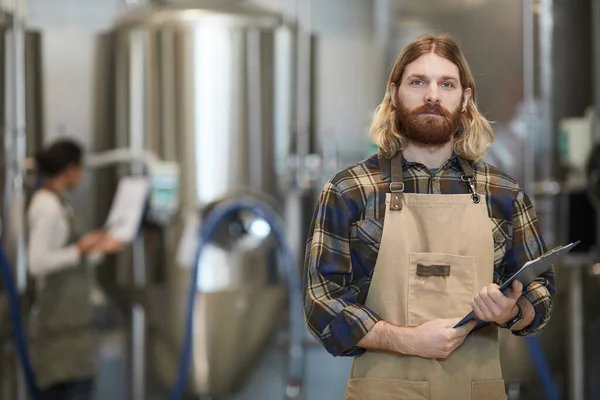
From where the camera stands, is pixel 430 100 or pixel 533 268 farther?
pixel 430 100

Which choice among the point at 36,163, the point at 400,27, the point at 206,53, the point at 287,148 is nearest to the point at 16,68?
the point at 36,163

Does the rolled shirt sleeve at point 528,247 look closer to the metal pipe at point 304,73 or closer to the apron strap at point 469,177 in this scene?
the apron strap at point 469,177

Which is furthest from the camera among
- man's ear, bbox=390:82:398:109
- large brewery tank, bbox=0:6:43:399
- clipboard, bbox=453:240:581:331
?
large brewery tank, bbox=0:6:43:399

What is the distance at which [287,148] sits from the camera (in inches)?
136

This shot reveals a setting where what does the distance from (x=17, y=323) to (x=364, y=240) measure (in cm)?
219

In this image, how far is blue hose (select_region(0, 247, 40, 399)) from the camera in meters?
3.42

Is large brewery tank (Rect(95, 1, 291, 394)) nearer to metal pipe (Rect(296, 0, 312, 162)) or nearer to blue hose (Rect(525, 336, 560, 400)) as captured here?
metal pipe (Rect(296, 0, 312, 162))

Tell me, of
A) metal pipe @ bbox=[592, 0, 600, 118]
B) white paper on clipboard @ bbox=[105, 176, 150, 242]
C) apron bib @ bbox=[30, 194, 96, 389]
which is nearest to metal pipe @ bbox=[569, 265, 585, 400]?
metal pipe @ bbox=[592, 0, 600, 118]

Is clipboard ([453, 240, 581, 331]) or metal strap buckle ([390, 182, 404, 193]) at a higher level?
metal strap buckle ([390, 182, 404, 193])

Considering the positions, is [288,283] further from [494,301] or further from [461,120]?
[494,301]

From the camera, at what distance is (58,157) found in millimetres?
3377

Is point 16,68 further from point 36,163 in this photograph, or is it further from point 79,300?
point 79,300

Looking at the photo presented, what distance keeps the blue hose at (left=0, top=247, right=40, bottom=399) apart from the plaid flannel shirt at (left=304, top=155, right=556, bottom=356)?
82.4 inches

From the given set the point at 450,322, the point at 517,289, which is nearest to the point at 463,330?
the point at 450,322
